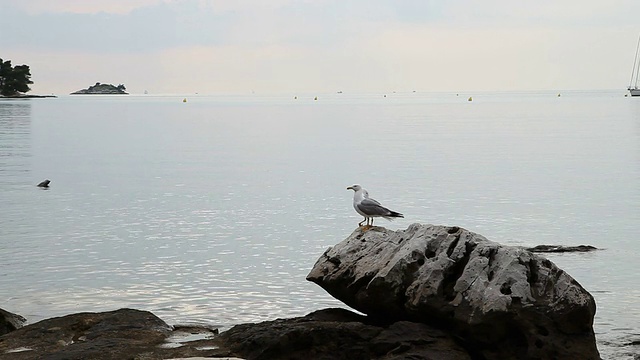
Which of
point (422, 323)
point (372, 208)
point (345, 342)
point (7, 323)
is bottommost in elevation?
point (7, 323)

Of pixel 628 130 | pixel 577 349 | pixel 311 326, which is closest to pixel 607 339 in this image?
pixel 577 349

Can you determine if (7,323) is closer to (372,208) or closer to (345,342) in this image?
(345,342)

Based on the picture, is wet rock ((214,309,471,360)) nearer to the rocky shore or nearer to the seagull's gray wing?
the rocky shore

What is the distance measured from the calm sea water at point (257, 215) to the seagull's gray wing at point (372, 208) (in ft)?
4.81

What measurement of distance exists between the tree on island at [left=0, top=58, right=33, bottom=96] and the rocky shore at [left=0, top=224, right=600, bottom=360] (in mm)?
183240

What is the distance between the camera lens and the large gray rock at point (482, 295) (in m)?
9.44

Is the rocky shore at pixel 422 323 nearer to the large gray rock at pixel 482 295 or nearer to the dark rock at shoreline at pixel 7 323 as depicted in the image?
the large gray rock at pixel 482 295

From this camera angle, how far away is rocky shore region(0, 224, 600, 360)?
945 cm

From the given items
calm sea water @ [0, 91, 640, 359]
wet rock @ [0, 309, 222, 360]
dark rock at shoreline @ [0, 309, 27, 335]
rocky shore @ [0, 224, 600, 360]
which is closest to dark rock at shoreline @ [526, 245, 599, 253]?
calm sea water @ [0, 91, 640, 359]

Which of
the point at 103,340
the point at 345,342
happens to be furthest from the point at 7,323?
the point at 345,342

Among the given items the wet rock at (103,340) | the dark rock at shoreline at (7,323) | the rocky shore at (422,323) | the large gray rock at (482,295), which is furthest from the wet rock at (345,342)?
the dark rock at shoreline at (7,323)

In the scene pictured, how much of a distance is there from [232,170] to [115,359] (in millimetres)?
28132

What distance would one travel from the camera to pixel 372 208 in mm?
13523

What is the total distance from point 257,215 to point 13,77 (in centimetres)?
17211
